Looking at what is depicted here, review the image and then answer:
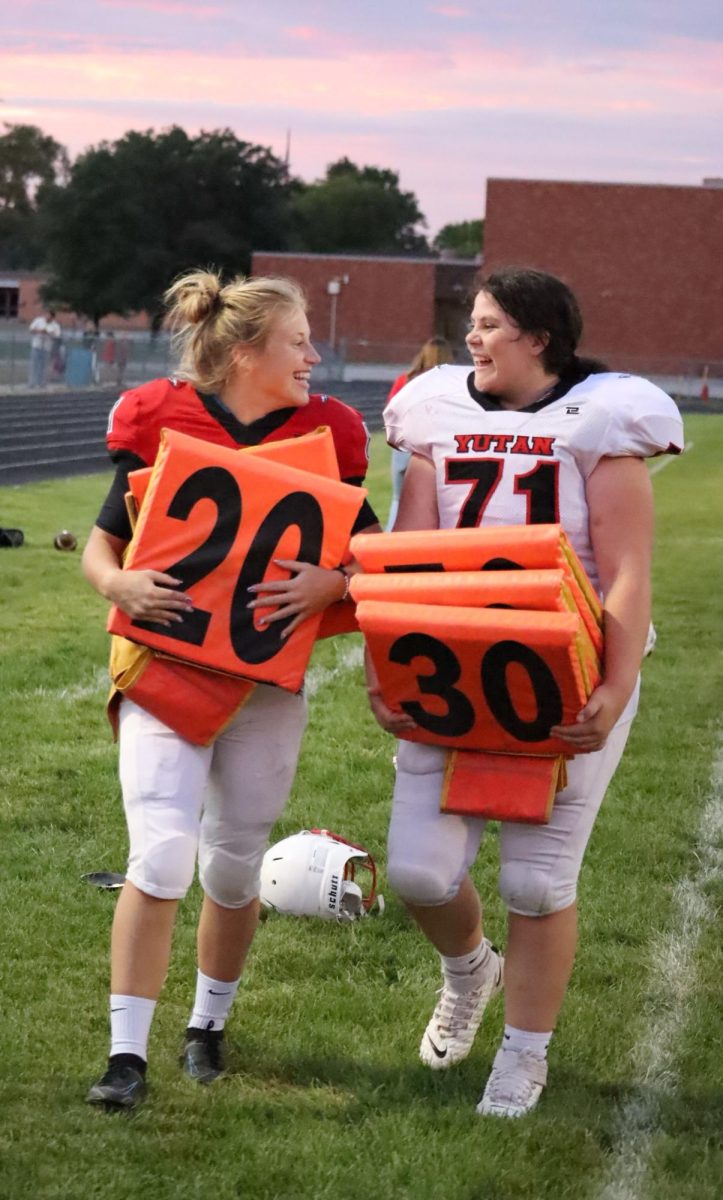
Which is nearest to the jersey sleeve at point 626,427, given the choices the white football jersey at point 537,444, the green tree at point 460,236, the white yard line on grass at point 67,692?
the white football jersey at point 537,444

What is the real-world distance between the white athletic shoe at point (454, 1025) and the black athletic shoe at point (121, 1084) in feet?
2.33

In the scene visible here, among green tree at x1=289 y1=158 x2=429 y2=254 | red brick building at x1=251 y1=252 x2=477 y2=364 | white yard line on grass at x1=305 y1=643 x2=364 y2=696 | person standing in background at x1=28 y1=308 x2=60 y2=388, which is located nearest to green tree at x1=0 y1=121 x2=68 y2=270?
green tree at x1=289 y1=158 x2=429 y2=254

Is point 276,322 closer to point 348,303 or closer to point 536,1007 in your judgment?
point 536,1007

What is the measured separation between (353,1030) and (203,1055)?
444mm

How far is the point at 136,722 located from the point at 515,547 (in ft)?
2.81

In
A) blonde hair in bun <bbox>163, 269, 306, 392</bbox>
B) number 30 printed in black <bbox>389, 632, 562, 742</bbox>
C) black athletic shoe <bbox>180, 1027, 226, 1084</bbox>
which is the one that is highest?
blonde hair in bun <bbox>163, 269, 306, 392</bbox>

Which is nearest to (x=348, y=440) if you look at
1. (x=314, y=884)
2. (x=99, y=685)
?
(x=314, y=884)

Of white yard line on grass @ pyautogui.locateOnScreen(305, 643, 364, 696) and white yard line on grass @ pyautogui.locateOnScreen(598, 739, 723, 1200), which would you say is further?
white yard line on grass @ pyautogui.locateOnScreen(305, 643, 364, 696)

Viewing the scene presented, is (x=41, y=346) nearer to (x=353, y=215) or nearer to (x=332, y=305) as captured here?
(x=332, y=305)

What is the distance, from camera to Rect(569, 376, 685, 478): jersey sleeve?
3.25 meters

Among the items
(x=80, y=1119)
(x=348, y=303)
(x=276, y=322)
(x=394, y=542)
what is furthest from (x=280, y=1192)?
(x=348, y=303)

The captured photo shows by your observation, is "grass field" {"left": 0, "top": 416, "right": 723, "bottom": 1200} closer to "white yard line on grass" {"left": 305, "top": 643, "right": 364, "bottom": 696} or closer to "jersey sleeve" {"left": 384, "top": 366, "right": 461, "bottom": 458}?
"white yard line on grass" {"left": 305, "top": 643, "right": 364, "bottom": 696}

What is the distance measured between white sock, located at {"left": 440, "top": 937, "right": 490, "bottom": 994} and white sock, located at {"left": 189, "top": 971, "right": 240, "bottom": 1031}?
1.57 ft

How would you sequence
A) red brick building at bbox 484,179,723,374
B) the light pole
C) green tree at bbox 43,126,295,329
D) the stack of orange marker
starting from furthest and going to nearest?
green tree at bbox 43,126,295,329 < the light pole < red brick building at bbox 484,179,723,374 < the stack of orange marker
